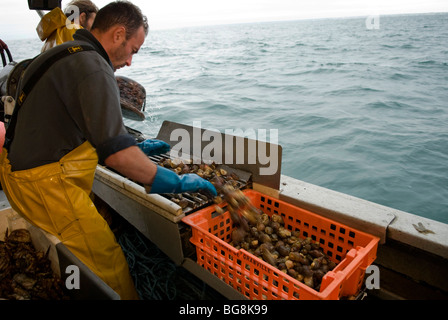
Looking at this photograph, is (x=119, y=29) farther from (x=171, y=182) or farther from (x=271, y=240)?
(x=271, y=240)

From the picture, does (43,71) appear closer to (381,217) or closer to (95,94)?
(95,94)

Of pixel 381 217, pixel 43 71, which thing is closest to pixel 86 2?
pixel 43 71

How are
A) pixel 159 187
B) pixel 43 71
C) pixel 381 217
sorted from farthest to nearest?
pixel 381 217
pixel 159 187
pixel 43 71

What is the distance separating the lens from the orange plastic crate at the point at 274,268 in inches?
52.9

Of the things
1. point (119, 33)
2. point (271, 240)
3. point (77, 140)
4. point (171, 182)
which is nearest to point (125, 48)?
point (119, 33)

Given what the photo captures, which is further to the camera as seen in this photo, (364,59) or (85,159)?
(364,59)

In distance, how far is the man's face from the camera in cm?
162

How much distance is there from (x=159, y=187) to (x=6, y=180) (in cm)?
86

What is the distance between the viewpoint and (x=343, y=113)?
316 inches

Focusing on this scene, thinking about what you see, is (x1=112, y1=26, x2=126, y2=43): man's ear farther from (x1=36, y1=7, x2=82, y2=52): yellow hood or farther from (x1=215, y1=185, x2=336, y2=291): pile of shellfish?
(x1=36, y1=7, x2=82, y2=52): yellow hood

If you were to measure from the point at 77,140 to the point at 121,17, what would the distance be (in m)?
0.71

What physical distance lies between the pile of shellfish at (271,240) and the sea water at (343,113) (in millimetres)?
3065
